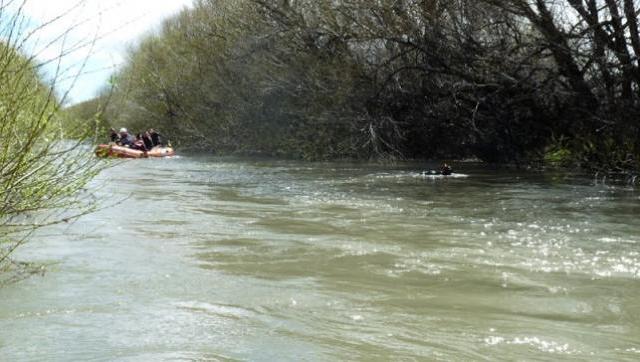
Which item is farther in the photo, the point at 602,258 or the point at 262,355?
the point at 602,258

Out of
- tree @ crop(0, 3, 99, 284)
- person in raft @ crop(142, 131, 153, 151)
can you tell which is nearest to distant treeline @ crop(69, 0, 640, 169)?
person in raft @ crop(142, 131, 153, 151)

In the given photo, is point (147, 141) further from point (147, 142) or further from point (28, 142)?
point (28, 142)

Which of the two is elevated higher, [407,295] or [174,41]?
[174,41]

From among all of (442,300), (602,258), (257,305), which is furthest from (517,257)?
(257,305)

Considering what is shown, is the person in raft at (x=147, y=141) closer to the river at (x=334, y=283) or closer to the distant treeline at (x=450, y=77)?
the distant treeline at (x=450, y=77)

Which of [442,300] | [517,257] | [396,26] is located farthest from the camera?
[396,26]

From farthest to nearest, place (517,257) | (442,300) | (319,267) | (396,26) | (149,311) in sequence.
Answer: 1. (396,26)
2. (517,257)
3. (319,267)
4. (442,300)
5. (149,311)

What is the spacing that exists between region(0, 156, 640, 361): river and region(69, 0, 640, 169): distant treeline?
5186 mm

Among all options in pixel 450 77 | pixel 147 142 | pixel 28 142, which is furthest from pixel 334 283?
pixel 147 142

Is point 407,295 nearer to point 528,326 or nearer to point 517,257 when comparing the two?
point 528,326

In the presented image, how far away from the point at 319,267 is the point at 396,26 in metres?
12.7

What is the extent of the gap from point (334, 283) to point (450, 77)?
47.9 feet

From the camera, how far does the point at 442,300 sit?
577 cm

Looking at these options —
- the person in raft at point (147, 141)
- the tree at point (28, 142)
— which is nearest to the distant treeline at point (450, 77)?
the person in raft at point (147, 141)
